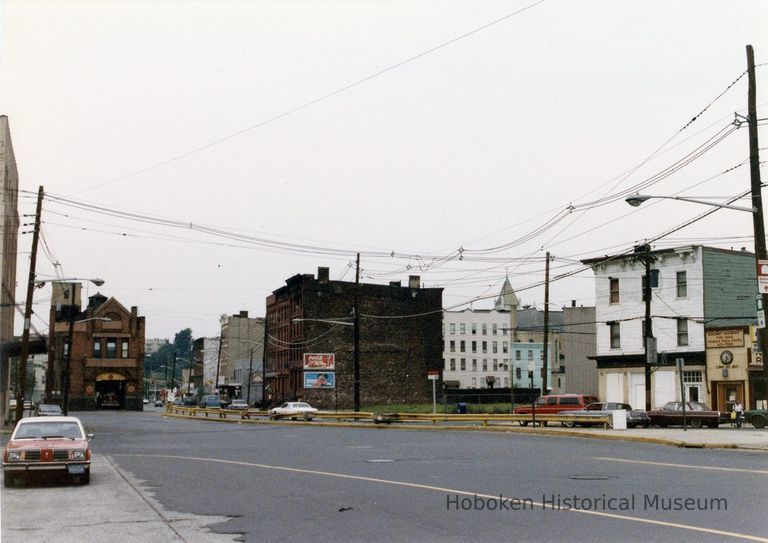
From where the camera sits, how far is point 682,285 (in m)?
58.1

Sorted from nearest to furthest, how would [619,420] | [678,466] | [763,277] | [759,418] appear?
[678,466] < [763,277] < [619,420] < [759,418]

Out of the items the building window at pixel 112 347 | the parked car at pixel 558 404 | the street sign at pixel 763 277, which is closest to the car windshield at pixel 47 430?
the street sign at pixel 763 277

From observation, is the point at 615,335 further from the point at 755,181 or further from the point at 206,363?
the point at 206,363

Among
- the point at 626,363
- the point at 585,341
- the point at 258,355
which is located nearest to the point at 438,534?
the point at 626,363

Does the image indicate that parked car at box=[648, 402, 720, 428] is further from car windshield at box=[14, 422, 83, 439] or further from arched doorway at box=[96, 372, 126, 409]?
arched doorway at box=[96, 372, 126, 409]

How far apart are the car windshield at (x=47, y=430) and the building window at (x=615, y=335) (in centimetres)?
4926

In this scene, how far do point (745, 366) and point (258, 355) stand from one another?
88907 millimetres

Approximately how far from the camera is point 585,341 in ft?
276

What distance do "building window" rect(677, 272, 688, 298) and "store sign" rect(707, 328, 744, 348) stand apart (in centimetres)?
337

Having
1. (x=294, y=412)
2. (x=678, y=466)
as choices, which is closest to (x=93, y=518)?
(x=678, y=466)

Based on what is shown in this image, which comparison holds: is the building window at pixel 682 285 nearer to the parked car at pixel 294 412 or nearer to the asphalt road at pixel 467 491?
the parked car at pixel 294 412

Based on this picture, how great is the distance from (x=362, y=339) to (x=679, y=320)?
40.3 m

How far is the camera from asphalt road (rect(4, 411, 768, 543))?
38.3 feet

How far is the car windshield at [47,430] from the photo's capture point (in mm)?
18938
